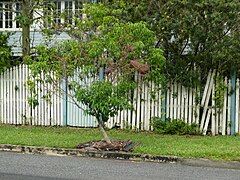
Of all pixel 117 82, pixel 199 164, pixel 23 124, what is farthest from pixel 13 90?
pixel 199 164

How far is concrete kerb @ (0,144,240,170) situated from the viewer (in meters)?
9.82

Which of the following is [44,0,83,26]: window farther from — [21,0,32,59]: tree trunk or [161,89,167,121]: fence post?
[161,89,167,121]: fence post

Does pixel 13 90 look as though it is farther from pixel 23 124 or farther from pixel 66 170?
pixel 66 170

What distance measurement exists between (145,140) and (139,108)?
6.64ft

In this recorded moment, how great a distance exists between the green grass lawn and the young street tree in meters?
1.12

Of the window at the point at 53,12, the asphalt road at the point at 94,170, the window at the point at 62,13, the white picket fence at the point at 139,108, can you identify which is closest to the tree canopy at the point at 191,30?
the white picket fence at the point at 139,108

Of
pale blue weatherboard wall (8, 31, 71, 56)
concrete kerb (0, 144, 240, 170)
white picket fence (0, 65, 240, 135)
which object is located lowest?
concrete kerb (0, 144, 240, 170)

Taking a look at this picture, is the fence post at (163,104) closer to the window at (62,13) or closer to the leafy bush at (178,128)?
the leafy bush at (178,128)

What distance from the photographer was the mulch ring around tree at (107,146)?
10828 millimetres

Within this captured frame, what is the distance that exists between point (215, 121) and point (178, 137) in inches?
50.9

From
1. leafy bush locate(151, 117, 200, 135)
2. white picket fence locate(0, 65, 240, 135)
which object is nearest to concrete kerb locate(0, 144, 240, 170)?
white picket fence locate(0, 65, 240, 135)

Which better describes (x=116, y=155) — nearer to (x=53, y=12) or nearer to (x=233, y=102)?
(x=233, y=102)

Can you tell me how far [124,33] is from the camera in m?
10.9

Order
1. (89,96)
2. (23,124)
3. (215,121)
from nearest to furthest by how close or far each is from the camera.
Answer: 1. (89,96)
2. (215,121)
3. (23,124)
